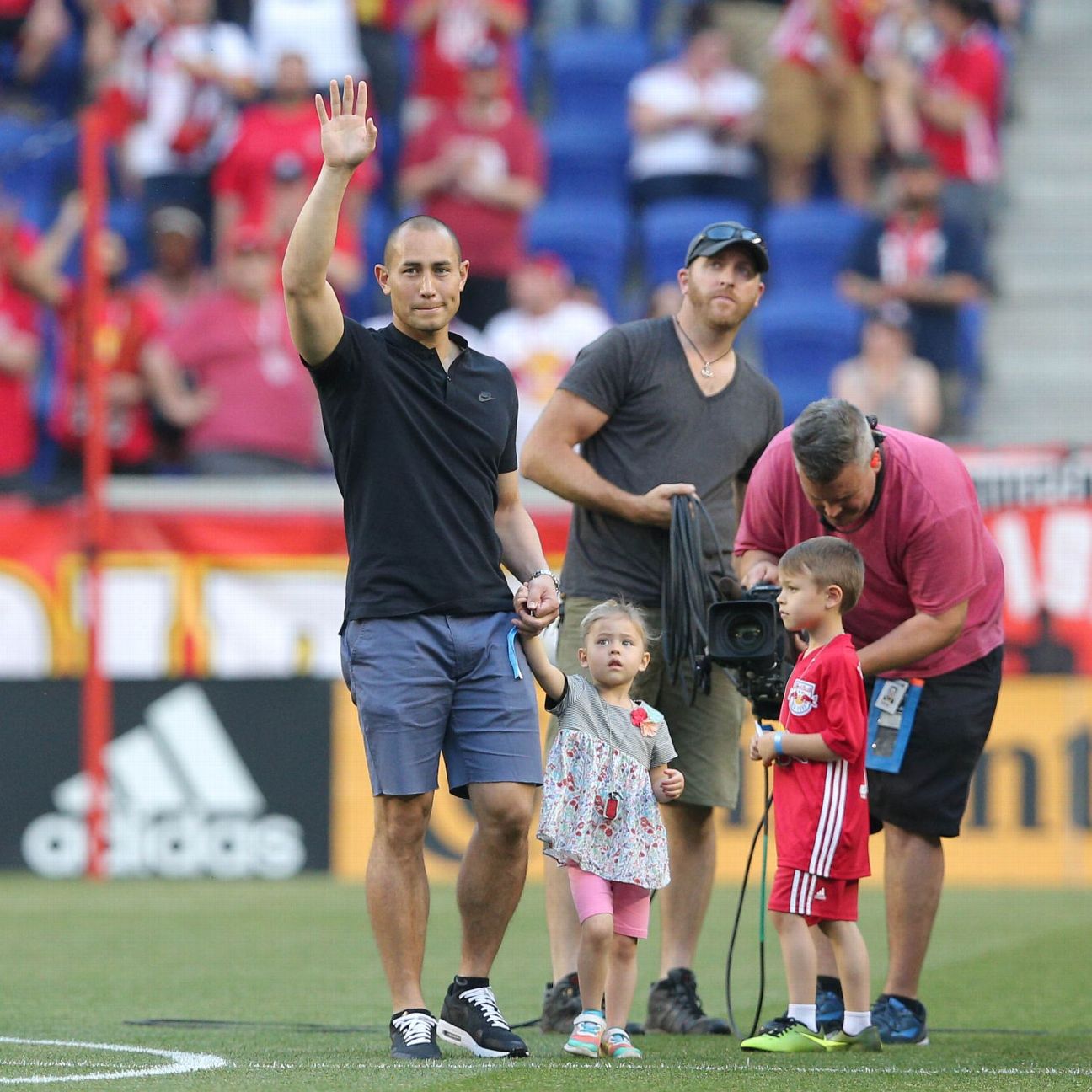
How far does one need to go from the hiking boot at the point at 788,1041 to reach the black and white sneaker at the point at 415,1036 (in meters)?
0.85

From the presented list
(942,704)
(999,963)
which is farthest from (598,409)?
(999,963)

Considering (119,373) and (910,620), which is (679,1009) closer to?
(910,620)

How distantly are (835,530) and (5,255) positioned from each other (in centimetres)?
859

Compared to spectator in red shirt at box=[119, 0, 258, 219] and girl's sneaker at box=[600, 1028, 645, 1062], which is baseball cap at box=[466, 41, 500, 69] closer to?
spectator in red shirt at box=[119, 0, 258, 219]

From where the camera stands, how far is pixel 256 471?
509 inches

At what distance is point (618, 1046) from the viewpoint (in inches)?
212

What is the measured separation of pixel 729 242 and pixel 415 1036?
2.48 meters

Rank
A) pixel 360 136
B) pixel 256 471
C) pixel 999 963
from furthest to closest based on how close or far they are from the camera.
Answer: pixel 256 471 < pixel 999 963 < pixel 360 136

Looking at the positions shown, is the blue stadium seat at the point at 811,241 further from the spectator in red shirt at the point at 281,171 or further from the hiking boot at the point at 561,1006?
the hiking boot at the point at 561,1006

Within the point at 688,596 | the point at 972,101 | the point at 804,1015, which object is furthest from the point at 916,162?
the point at 804,1015

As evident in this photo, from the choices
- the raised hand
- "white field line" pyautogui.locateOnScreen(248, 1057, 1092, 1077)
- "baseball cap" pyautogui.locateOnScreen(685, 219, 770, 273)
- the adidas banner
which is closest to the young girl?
"white field line" pyautogui.locateOnScreen(248, 1057, 1092, 1077)

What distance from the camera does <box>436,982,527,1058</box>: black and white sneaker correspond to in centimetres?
538

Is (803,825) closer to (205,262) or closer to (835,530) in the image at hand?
(835,530)

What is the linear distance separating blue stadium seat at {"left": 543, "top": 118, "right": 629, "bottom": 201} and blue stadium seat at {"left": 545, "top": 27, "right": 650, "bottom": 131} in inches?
20.3
